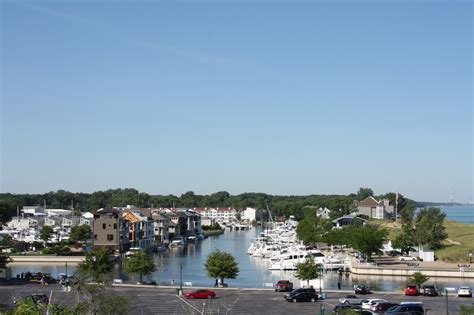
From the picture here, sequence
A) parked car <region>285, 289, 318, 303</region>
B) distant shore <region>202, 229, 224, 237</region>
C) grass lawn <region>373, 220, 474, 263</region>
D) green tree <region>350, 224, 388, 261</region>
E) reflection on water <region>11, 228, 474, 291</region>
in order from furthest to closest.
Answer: distant shore <region>202, 229, 224, 237</region>, grass lawn <region>373, 220, 474, 263</region>, green tree <region>350, 224, 388, 261</region>, reflection on water <region>11, 228, 474, 291</region>, parked car <region>285, 289, 318, 303</region>

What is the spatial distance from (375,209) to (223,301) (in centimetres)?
11586

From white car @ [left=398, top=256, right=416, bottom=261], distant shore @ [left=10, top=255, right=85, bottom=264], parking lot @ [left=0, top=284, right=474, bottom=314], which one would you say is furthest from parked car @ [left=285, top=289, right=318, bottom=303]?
distant shore @ [left=10, top=255, right=85, bottom=264]

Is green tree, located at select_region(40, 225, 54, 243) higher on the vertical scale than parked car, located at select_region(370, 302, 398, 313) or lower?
higher

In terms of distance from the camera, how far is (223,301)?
39469 mm

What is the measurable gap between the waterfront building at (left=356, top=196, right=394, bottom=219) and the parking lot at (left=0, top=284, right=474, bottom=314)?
352 ft

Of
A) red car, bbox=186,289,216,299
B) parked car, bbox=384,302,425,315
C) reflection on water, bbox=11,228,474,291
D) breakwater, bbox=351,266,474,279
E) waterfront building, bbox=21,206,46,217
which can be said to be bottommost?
reflection on water, bbox=11,228,474,291

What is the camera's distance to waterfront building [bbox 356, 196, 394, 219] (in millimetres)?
148750

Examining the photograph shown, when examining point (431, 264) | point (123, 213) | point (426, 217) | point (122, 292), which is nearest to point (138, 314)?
point (122, 292)

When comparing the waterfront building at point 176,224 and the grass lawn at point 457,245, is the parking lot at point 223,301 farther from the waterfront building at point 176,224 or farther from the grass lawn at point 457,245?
the waterfront building at point 176,224

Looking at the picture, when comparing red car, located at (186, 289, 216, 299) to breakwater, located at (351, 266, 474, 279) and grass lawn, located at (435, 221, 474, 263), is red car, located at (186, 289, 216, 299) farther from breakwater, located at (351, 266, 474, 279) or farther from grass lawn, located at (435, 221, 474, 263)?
grass lawn, located at (435, 221, 474, 263)

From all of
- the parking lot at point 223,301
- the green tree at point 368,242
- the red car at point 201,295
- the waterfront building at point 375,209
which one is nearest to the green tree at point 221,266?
the parking lot at point 223,301

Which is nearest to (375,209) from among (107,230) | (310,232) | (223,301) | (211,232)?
(211,232)

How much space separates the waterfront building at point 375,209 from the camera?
149 metres

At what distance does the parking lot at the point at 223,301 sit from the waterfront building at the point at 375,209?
107 m
